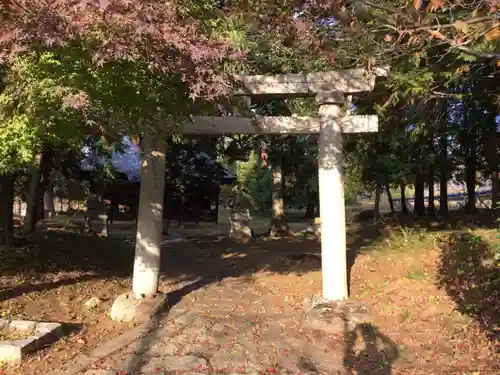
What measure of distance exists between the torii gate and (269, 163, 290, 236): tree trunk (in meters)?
10.4

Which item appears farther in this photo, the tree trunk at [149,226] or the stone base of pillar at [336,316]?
the tree trunk at [149,226]

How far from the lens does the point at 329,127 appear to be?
22.5ft

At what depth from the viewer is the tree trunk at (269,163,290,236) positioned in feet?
57.2

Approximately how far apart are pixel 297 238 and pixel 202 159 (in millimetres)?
6663

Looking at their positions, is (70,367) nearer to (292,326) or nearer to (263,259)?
(292,326)

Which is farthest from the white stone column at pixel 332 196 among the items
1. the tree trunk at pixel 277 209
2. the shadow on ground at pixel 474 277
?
the tree trunk at pixel 277 209

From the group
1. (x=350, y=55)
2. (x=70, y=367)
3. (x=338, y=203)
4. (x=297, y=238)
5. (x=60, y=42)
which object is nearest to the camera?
(x=60, y=42)

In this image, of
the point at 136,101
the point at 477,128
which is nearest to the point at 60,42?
the point at 136,101

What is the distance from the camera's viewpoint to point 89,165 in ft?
66.2

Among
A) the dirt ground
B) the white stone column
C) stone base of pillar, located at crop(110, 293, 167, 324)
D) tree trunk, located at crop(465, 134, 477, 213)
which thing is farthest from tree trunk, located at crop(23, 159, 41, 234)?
tree trunk, located at crop(465, 134, 477, 213)

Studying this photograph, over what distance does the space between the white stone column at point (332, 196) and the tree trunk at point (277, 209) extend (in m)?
10.4

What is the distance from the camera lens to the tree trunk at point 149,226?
6934 mm

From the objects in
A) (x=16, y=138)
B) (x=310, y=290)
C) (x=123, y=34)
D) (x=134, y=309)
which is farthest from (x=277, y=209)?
(x=123, y=34)

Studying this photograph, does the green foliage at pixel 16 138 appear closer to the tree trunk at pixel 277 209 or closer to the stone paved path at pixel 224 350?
the stone paved path at pixel 224 350
